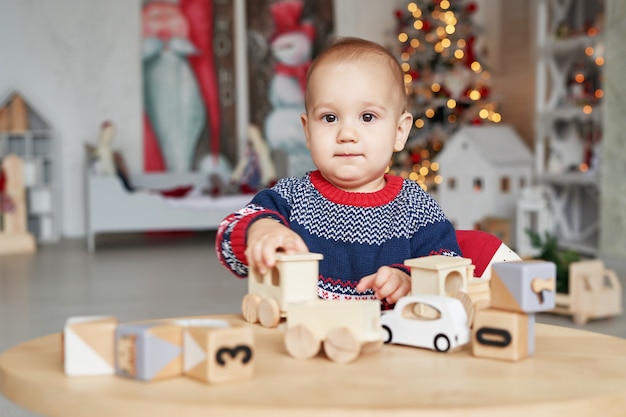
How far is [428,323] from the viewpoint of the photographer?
35.1 inches

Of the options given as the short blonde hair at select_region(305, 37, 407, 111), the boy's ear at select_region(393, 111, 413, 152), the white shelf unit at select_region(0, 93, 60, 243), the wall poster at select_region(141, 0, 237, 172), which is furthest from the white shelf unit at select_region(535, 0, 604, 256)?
the short blonde hair at select_region(305, 37, 407, 111)

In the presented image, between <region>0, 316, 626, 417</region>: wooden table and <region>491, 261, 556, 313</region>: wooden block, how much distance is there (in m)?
0.06

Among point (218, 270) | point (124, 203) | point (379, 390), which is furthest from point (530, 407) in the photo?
point (124, 203)

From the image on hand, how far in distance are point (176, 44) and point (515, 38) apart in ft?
9.62

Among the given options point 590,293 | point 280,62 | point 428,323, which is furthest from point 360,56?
point 280,62

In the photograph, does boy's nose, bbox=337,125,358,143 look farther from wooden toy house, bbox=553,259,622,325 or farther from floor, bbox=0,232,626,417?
wooden toy house, bbox=553,259,622,325

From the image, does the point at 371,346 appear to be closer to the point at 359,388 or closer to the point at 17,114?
the point at 359,388

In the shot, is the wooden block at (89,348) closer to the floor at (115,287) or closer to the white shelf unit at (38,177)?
the floor at (115,287)

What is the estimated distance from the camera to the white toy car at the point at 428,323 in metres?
0.88

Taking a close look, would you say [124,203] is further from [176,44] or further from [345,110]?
[345,110]

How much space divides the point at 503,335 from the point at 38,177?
6.24 meters

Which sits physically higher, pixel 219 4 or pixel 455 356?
pixel 219 4

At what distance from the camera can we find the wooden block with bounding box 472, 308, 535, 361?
83 centimetres

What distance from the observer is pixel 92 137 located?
7.03m
